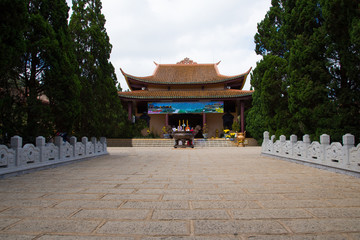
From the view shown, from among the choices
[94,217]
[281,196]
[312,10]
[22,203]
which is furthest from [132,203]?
[312,10]

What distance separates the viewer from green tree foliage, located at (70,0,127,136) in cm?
855

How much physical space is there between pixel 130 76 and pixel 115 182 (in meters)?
19.4

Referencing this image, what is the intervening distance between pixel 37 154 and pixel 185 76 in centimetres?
2051

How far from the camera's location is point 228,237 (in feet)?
5.62

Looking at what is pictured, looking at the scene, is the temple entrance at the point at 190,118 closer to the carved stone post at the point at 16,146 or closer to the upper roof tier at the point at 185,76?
the upper roof tier at the point at 185,76

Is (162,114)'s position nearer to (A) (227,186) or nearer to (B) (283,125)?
(B) (283,125)

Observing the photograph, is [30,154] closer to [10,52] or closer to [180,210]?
[10,52]

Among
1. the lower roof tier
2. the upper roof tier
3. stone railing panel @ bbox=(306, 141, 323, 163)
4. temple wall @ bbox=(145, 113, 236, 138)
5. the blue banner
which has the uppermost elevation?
the upper roof tier

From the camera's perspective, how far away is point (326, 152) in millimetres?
5379

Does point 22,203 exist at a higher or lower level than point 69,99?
lower

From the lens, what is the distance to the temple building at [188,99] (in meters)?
20.8

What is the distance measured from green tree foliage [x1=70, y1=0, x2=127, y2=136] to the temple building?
33.7 feet

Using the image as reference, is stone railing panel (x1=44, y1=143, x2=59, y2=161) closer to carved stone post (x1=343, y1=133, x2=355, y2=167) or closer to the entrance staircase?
carved stone post (x1=343, y1=133, x2=355, y2=167)

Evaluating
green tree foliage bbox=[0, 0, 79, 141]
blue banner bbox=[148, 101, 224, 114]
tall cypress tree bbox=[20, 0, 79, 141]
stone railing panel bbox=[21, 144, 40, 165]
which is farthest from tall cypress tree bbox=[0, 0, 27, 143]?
blue banner bbox=[148, 101, 224, 114]
